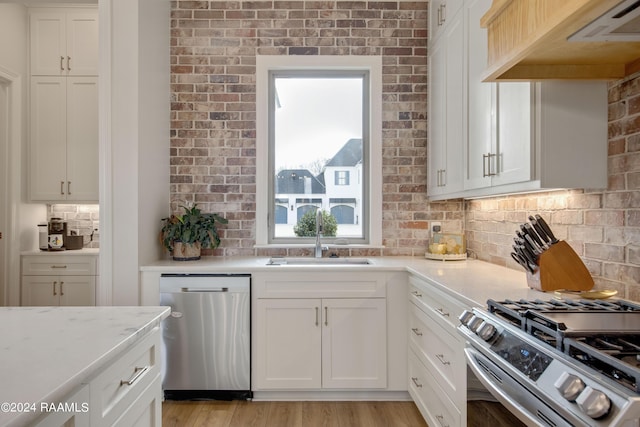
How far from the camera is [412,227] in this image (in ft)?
10.9

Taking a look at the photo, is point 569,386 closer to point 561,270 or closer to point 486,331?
point 486,331

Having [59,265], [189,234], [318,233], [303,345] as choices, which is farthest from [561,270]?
[59,265]

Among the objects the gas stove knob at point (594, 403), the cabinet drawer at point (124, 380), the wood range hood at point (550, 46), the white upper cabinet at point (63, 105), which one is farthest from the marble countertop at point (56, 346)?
the white upper cabinet at point (63, 105)

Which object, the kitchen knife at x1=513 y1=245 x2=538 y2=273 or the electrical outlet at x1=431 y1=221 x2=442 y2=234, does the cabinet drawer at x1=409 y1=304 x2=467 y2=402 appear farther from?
the electrical outlet at x1=431 y1=221 x2=442 y2=234

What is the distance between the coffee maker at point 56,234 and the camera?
11.6 ft

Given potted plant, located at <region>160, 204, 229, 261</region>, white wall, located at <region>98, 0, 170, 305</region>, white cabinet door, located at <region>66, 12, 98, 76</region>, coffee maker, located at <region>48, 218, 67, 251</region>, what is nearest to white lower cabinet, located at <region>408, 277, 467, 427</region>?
potted plant, located at <region>160, 204, 229, 261</region>

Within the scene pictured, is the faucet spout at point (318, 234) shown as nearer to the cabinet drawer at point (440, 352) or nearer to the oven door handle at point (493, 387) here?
the cabinet drawer at point (440, 352)

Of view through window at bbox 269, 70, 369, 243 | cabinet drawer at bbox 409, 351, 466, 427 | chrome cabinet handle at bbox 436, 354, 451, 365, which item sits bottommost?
cabinet drawer at bbox 409, 351, 466, 427

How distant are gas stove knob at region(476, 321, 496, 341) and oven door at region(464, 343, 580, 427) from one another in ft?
0.24

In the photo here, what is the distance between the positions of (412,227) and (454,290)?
149 centimetres

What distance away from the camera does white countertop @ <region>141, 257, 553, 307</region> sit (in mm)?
1783

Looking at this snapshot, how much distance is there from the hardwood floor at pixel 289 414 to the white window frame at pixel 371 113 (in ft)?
3.90

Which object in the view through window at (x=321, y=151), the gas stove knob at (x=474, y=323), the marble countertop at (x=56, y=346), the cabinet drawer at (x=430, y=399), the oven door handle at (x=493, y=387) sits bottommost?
the cabinet drawer at (x=430, y=399)

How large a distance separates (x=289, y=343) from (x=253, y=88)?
1987 mm
